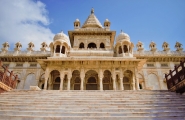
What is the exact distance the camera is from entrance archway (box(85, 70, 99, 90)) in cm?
1811

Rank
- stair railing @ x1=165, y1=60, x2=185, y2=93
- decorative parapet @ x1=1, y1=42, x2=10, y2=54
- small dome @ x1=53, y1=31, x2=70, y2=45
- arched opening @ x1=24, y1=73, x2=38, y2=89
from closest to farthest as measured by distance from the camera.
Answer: stair railing @ x1=165, y1=60, x2=185, y2=93, small dome @ x1=53, y1=31, x2=70, y2=45, arched opening @ x1=24, y1=73, x2=38, y2=89, decorative parapet @ x1=1, y1=42, x2=10, y2=54

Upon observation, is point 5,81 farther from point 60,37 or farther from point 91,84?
point 60,37

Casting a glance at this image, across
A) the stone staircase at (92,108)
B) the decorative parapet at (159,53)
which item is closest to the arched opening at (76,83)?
the stone staircase at (92,108)

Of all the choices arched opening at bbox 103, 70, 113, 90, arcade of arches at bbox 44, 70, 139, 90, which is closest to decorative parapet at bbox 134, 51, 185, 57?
arcade of arches at bbox 44, 70, 139, 90

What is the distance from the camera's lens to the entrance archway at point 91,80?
1811cm

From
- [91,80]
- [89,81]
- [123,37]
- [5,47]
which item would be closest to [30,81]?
[5,47]

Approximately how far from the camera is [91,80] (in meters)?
18.5

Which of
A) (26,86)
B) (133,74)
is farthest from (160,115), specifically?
(26,86)

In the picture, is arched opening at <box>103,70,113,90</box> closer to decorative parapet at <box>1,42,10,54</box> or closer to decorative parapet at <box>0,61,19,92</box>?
decorative parapet at <box>0,61,19,92</box>

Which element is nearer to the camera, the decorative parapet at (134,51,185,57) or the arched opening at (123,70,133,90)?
the arched opening at (123,70,133,90)

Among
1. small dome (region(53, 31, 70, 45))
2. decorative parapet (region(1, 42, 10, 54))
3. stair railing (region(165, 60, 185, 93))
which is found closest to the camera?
stair railing (region(165, 60, 185, 93))

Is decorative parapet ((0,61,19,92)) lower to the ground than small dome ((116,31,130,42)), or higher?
lower

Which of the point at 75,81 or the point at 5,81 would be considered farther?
the point at 75,81

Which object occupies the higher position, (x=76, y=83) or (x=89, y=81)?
(x=89, y=81)
